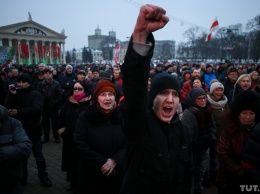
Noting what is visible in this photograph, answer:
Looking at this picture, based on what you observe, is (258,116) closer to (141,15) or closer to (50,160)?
(141,15)

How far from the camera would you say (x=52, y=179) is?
184 inches

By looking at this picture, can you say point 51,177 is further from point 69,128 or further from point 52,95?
point 52,95

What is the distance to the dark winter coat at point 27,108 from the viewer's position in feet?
14.1

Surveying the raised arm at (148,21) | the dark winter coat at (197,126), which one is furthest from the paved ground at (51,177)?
the raised arm at (148,21)

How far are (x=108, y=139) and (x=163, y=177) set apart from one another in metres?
1.34

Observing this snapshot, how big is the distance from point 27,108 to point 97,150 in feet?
7.18

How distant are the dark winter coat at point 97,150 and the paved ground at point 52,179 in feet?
5.54

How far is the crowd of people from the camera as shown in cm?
137

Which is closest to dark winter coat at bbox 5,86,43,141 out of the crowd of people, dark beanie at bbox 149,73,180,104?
the crowd of people

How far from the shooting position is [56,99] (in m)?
6.82

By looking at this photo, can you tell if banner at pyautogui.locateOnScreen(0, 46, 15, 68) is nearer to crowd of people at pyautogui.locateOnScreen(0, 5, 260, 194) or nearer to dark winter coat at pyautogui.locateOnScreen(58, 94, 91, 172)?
crowd of people at pyautogui.locateOnScreen(0, 5, 260, 194)

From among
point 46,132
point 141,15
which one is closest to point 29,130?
point 46,132

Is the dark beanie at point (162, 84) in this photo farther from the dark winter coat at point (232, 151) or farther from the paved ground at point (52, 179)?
the paved ground at point (52, 179)

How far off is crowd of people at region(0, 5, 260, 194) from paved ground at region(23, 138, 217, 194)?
0.15 metres
